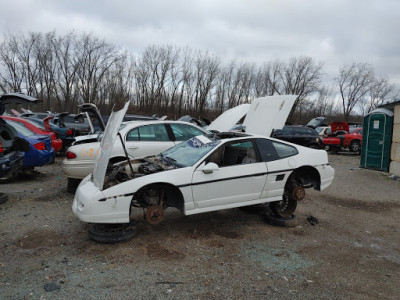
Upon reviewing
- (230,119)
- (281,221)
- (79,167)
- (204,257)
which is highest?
(230,119)

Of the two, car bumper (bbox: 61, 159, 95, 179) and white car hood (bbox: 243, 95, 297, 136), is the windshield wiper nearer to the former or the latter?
car bumper (bbox: 61, 159, 95, 179)

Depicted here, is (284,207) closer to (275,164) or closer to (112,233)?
(275,164)

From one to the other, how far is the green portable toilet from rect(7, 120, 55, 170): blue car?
11.2m

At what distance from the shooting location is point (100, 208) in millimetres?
3916

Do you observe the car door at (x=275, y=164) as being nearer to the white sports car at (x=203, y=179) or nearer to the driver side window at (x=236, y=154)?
the white sports car at (x=203, y=179)

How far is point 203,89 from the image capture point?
41844 mm

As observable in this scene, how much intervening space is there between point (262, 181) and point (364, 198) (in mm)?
4024

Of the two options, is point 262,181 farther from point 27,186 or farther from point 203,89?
point 203,89

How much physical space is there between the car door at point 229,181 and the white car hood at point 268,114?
1.21 meters

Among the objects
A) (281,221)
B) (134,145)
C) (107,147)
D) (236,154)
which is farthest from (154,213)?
(134,145)

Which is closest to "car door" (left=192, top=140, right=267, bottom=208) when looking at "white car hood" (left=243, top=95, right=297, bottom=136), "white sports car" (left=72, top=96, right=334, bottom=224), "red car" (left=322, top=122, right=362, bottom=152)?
"white sports car" (left=72, top=96, right=334, bottom=224)

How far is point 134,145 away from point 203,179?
104 inches

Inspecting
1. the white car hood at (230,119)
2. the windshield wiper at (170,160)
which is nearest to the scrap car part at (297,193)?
the windshield wiper at (170,160)

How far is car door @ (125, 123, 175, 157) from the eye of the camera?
21.3ft
